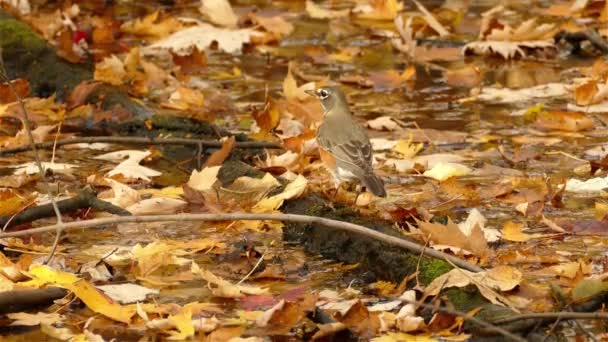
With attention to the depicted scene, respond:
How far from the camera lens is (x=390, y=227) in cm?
539

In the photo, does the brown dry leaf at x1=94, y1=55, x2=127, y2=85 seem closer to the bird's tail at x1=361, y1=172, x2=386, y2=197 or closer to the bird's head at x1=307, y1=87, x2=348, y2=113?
the bird's head at x1=307, y1=87, x2=348, y2=113

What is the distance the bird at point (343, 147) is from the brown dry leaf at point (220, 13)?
3.98 metres

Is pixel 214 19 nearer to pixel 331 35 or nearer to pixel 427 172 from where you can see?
pixel 331 35

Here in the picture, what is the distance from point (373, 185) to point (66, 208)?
57.8 inches

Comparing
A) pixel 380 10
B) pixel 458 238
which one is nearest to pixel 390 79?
pixel 380 10

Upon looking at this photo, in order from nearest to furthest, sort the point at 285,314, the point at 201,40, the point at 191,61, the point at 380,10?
the point at 285,314
the point at 191,61
the point at 201,40
the point at 380,10

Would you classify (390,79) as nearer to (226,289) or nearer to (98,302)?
(226,289)

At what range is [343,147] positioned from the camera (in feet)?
21.1

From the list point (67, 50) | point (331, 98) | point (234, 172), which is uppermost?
point (331, 98)

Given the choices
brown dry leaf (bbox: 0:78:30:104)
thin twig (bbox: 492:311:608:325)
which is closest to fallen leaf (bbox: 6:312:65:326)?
thin twig (bbox: 492:311:608:325)

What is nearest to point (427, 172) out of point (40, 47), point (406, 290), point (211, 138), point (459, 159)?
point (459, 159)

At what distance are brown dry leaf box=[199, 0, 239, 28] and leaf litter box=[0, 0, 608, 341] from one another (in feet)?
0.08

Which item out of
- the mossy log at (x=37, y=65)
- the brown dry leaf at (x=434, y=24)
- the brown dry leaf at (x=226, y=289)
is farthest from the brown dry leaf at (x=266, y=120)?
the brown dry leaf at (x=434, y=24)

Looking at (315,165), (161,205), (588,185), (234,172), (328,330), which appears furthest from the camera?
(315,165)
